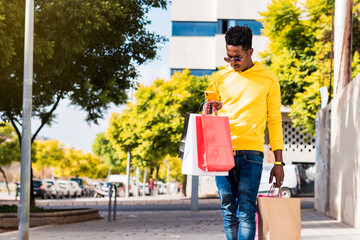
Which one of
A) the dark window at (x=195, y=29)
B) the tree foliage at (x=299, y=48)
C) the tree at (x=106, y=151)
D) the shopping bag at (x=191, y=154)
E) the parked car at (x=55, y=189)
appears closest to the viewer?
the shopping bag at (x=191, y=154)

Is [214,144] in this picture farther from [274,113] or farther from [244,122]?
[274,113]

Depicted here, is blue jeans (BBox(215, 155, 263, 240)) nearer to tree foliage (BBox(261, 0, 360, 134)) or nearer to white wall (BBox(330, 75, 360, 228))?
white wall (BBox(330, 75, 360, 228))

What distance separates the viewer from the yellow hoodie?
403cm

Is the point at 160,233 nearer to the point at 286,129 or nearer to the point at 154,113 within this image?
the point at 154,113

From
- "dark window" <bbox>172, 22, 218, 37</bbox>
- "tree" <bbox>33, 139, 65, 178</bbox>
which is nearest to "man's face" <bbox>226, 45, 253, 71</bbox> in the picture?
"dark window" <bbox>172, 22, 218, 37</bbox>

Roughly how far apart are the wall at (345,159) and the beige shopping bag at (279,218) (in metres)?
6.68

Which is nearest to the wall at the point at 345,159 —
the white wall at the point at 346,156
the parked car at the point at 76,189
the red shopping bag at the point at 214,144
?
the white wall at the point at 346,156

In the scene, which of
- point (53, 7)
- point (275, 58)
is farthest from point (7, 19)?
point (275, 58)

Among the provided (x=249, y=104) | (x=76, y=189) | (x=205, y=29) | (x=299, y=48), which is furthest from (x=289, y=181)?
(x=76, y=189)

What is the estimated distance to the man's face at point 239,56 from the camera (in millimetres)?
4004

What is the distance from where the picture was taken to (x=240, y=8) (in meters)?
40.4

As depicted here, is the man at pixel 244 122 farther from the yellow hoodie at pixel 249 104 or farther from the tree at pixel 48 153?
the tree at pixel 48 153

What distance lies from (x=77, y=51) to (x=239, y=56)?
24.1 ft

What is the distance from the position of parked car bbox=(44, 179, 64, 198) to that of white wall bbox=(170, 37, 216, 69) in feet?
39.3
